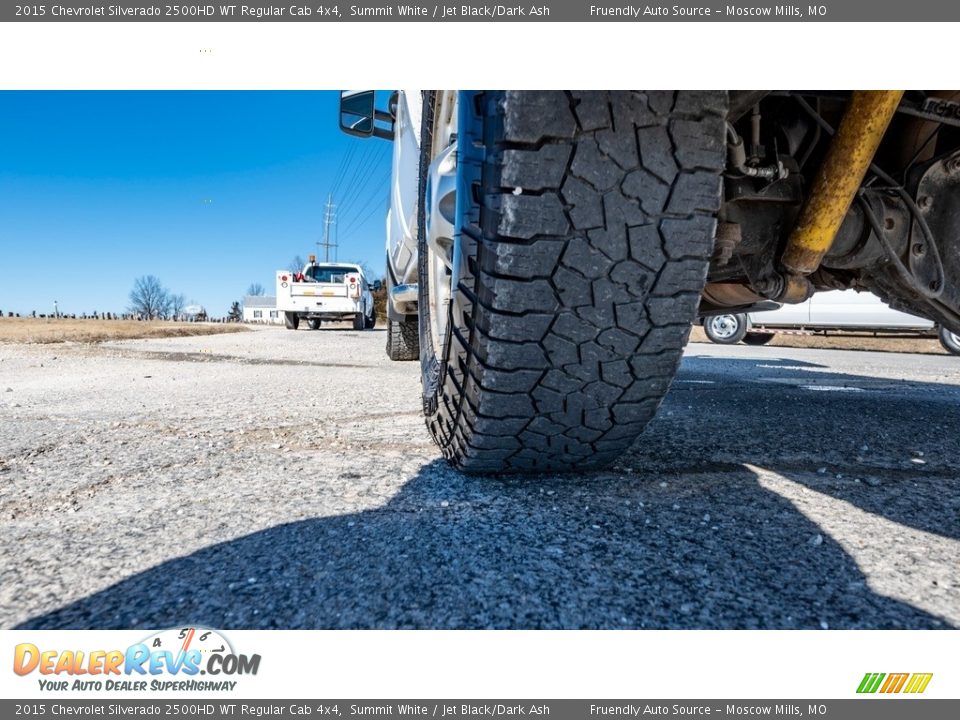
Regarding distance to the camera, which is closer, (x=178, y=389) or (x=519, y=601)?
(x=519, y=601)

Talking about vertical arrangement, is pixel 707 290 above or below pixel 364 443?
above

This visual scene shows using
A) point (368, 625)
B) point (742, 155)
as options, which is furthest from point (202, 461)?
point (742, 155)

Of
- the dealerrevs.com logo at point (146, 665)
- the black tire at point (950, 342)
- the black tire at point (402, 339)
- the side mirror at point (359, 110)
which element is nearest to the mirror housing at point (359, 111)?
the side mirror at point (359, 110)

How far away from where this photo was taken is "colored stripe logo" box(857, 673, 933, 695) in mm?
583

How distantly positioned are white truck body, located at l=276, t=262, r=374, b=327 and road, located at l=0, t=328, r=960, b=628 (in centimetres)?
1054

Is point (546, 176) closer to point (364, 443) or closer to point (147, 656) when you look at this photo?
point (147, 656)

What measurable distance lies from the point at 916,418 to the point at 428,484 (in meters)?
2.17

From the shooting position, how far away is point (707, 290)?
5.47 feet

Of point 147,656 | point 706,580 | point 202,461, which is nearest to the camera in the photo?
point 147,656

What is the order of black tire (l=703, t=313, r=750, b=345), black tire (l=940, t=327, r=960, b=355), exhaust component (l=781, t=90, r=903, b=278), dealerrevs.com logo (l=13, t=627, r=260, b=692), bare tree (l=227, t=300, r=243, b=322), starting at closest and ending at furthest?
dealerrevs.com logo (l=13, t=627, r=260, b=692), exhaust component (l=781, t=90, r=903, b=278), black tire (l=940, t=327, r=960, b=355), black tire (l=703, t=313, r=750, b=345), bare tree (l=227, t=300, r=243, b=322)

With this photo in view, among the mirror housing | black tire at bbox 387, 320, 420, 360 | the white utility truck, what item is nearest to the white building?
the white utility truck

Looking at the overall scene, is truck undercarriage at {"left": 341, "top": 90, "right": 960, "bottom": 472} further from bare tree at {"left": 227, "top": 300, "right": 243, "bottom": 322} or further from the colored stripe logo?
bare tree at {"left": 227, "top": 300, "right": 243, "bottom": 322}

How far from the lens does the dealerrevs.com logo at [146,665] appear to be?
579mm

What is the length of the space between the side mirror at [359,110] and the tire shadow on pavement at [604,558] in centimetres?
239
